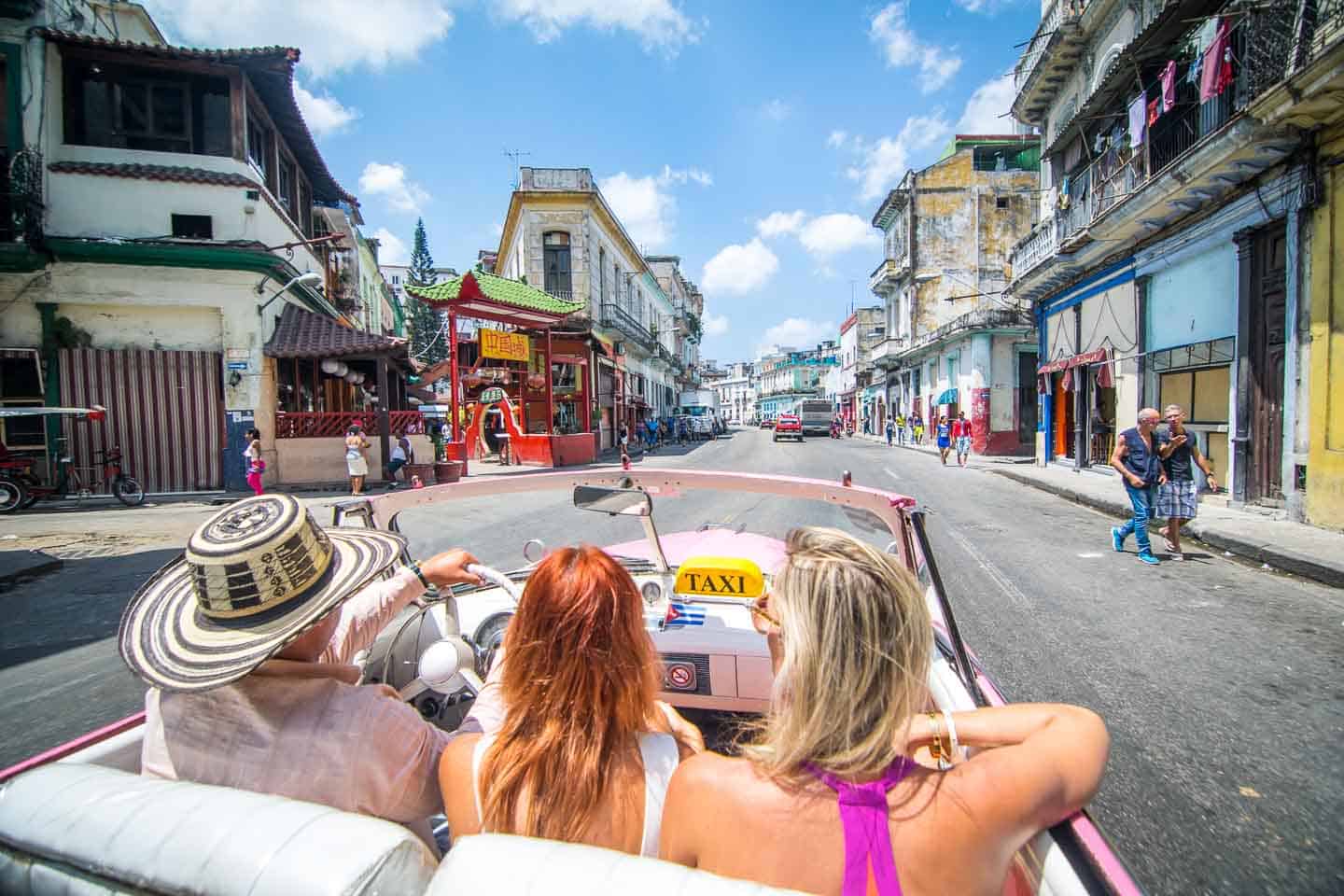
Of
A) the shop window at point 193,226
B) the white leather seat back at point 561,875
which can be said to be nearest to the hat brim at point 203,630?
the white leather seat back at point 561,875

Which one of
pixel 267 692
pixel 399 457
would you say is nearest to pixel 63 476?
pixel 399 457

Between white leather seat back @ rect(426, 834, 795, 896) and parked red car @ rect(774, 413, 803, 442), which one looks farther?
parked red car @ rect(774, 413, 803, 442)

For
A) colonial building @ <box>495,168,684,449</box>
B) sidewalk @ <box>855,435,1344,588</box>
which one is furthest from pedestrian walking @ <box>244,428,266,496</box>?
sidewalk @ <box>855,435,1344,588</box>

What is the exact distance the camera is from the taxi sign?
102 inches

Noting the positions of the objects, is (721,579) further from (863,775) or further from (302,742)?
(302,742)

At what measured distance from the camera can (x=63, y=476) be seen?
1284 centimetres

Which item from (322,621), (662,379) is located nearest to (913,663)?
(322,621)

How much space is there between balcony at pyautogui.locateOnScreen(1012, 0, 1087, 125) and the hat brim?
20.2 meters

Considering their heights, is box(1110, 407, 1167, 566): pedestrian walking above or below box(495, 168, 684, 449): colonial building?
below

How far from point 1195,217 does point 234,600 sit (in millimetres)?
15773

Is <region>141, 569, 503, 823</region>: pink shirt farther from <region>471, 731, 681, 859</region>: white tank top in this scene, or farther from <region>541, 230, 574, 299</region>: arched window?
<region>541, 230, 574, 299</region>: arched window

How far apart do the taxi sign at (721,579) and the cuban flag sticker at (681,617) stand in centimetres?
7

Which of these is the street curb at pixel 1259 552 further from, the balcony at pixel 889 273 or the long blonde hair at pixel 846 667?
the balcony at pixel 889 273

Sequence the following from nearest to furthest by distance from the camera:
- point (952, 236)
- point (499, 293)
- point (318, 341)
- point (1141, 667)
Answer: point (1141, 667) < point (318, 341) < point (499, 293) < point (952, 236)
